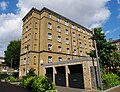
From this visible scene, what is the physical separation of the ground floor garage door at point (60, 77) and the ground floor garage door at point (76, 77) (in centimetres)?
170

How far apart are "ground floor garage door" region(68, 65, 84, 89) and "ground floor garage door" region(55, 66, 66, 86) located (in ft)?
5.57

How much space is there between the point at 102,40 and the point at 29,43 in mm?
17107

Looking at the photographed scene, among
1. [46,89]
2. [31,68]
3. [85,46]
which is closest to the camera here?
[46,89]

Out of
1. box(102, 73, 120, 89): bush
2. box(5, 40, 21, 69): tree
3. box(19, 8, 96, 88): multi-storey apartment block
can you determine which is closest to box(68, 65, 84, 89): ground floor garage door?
box(102, 73, 120, 89): bush

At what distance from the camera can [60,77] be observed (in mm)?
22297

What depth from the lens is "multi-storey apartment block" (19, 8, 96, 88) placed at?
3091cm

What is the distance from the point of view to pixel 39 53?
3178cm

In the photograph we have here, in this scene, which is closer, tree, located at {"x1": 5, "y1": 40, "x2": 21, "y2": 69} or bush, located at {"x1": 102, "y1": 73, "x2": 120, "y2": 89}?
bush, located at {"x1": 102, "y1": 73, "x2": 120, "y2": 89}

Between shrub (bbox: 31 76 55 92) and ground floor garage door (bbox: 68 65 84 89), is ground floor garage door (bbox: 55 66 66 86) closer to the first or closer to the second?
ground floor garage door (bbox: 68 65 84 89)

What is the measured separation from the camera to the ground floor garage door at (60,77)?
21.7 meters

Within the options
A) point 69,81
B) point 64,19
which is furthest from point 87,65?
point 64,19

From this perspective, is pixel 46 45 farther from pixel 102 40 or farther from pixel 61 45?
pixel 102 40

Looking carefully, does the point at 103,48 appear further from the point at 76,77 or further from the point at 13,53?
Answer: the point at 13,53

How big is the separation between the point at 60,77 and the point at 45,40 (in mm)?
11909
